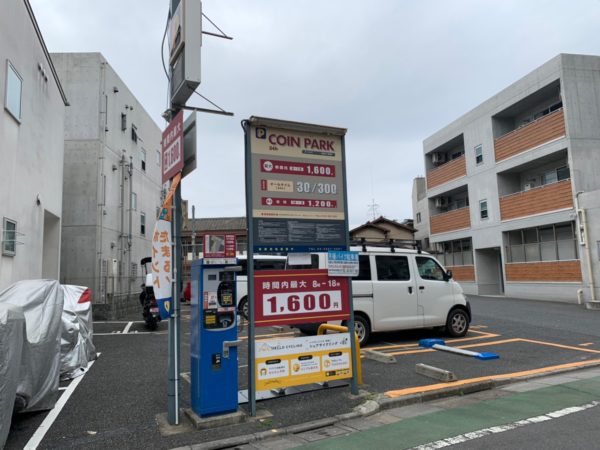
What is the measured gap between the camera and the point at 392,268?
934 cm

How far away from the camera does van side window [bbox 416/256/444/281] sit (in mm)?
9656

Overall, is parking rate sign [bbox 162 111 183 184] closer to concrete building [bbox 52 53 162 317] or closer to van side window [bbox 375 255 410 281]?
van side window [bbox 375 255 410 281]

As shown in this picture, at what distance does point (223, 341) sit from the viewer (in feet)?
16.0

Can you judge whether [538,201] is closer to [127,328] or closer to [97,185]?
[127,328]

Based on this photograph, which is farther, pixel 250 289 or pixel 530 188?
pixel 530 188

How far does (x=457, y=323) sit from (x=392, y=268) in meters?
2.19

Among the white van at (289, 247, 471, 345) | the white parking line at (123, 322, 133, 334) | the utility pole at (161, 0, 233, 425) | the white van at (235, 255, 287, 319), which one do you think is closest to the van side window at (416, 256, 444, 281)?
the white van at (289, 247, 471, 345)

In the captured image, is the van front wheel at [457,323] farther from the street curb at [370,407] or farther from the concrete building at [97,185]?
the concrete building at [97,185]

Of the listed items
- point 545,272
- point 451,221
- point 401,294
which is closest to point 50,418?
point 401,294

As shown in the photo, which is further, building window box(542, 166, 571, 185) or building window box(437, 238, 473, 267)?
building window box(437, 238, 473, 267)

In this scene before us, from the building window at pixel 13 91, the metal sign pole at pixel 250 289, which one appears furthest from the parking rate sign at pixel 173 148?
the building window at pixel 13 91

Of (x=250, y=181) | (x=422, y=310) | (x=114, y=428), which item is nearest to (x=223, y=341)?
(x=114, y=428)

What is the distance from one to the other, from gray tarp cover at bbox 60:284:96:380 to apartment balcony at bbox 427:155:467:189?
22855 mm

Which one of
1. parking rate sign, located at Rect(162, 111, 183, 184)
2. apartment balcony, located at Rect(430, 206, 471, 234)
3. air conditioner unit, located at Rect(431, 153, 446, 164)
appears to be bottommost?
parking rate sign, located at Rect(162, 111, 183, 184)
